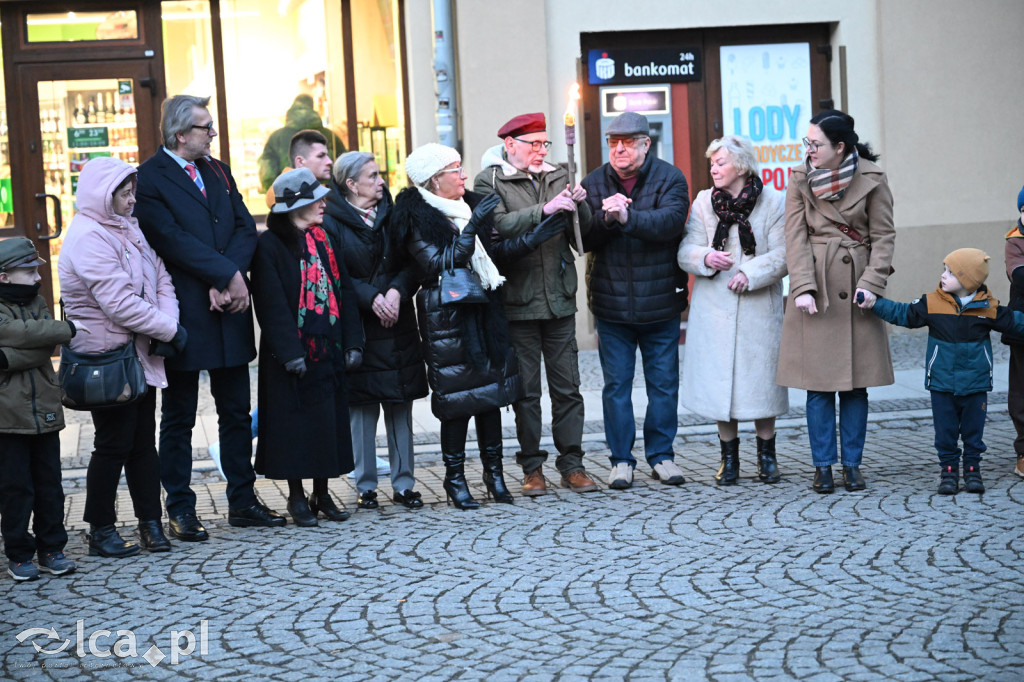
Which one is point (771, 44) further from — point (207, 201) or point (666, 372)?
point (207, 201)

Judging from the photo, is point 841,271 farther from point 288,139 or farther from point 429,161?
point 288,139

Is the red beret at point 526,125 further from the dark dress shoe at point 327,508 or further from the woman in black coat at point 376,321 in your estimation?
the dark dress shoe at point 327,508

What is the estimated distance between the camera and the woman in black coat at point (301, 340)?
6.64 m

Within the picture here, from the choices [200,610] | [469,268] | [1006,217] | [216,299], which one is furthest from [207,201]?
[1006,217]

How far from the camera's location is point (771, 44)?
1361 cm

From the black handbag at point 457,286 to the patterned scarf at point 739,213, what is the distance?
4.78 feet

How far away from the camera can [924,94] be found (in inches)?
531

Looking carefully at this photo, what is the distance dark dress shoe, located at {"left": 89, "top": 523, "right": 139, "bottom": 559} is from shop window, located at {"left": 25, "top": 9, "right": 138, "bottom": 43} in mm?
7917

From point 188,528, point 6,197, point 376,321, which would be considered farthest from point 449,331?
point 6,197

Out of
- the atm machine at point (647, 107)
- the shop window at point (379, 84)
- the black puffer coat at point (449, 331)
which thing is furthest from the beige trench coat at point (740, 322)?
the shop window at point (379, 84)

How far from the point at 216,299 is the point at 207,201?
0.54m

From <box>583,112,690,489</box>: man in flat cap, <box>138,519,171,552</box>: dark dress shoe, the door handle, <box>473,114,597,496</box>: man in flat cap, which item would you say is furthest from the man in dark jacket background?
<box>138,519,171,552</box>: dark dress shoe

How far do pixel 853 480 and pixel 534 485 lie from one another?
1.74m

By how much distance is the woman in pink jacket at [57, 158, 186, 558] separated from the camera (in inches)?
238
